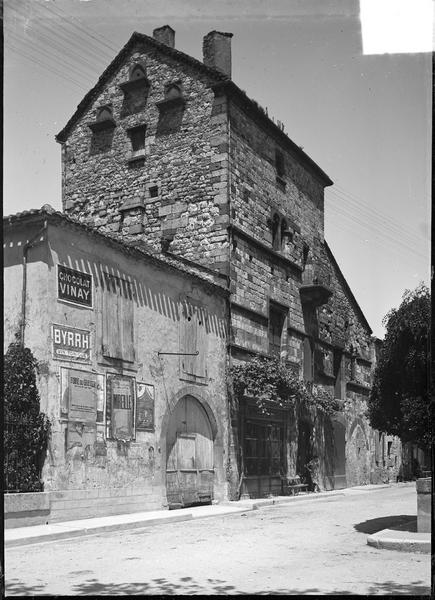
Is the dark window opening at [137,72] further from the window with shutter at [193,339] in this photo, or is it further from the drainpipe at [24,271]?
the drainpipe at [24,271]

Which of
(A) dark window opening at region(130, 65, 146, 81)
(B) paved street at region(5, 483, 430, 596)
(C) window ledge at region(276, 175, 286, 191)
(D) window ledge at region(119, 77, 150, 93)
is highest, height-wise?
(A) dark window opening at region(130, 65, 146, 81)

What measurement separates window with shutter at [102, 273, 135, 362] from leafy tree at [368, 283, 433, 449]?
254 inches

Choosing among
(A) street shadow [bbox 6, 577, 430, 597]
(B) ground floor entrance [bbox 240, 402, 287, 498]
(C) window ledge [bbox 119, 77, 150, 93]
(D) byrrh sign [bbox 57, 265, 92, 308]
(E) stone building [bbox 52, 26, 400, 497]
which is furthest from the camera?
(C) window ledge [bbox 119, 77, 150, 93]

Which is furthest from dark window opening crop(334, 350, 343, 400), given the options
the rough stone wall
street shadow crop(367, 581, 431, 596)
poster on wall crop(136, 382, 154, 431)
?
street shadow crop(367, 581, 431, 596)

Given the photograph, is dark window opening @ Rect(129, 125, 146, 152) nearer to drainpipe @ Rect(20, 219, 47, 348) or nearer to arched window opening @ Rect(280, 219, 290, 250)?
arched window opening @ Rect(280, 219, 290, 250)

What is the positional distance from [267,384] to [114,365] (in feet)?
20.7

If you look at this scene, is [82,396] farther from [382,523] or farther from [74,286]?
[382,523]

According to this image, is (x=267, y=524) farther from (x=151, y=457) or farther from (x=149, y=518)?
(x=151, y=457)

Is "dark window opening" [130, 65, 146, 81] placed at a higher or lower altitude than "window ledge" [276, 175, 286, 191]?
higher

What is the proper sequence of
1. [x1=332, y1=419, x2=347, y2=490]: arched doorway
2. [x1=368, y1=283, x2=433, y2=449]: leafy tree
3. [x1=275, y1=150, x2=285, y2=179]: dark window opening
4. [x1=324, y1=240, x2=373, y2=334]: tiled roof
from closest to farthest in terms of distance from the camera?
[x1=368, y1=283, x2=433, y2=449]: leafy tree < [x1=275, y1=150, x2=285, y2=179]: dark window opening < [x1=332, y1=419, x2=347, y2=490]: arched doorway < [x1=324, y1=240, x2=373, y2=334]: tiled roof

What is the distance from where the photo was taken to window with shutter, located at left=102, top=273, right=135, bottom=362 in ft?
52.7

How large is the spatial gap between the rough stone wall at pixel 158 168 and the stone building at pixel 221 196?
4 centimetres

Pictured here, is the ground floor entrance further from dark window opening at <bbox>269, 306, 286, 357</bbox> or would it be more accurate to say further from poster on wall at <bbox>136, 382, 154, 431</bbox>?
poster on wall at <bbox>136, 382, 154, 431</bbox>

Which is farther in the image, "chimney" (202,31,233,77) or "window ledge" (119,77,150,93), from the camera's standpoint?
"window ledge" (119,77,150,93)
